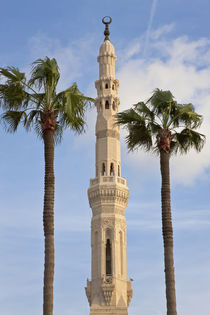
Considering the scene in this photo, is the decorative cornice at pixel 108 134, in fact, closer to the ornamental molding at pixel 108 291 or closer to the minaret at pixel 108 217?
the minaret at pixel 108 217

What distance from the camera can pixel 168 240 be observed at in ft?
85.3

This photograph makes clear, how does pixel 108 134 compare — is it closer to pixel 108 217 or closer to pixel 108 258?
pixel 108 217

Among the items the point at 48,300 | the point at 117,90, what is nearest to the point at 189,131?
the point at 48,300

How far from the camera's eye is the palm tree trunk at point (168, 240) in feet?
83.3

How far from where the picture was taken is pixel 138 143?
94.1ft

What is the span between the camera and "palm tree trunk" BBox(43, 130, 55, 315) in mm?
23766

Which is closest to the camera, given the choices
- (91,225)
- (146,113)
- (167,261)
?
(167,261)

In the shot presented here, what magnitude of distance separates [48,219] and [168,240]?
5.40 m

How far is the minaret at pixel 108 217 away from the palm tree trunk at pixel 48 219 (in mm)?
33798

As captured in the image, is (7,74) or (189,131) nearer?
(7,74)

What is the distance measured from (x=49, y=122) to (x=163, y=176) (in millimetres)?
5781

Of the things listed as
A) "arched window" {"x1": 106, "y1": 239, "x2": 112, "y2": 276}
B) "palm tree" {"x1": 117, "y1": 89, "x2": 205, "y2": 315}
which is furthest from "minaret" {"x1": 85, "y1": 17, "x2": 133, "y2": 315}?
"palm tree" {"x1": 117, "y1": 89, "x2": 205, "y2": 315}

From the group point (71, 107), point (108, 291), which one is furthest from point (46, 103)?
point (108, 291)

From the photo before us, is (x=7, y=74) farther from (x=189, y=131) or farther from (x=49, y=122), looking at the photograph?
(x=189, y=131)
